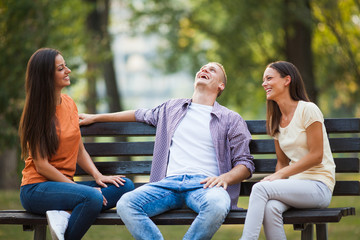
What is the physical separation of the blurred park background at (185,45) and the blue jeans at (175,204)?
2896 mm

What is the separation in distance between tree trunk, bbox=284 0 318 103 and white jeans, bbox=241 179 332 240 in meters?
9.18

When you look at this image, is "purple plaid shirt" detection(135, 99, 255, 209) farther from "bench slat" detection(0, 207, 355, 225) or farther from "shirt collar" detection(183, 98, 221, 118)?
"bench slat" detection(0, 207, 355, 225)

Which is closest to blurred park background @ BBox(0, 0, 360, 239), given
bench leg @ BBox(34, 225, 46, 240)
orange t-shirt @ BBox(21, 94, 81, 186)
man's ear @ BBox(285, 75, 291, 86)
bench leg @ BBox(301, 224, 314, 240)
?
bench leg @ BBox(34, 225, 46, 240)

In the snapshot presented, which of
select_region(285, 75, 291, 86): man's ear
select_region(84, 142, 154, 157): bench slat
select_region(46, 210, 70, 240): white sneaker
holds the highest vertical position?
select_region(285, 75, 291, 86): man's ear

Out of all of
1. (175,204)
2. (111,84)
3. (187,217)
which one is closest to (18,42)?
(111,84)

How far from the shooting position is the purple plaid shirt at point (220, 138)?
470 centimetres

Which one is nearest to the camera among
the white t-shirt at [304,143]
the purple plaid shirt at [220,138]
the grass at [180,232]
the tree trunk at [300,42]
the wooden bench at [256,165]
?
the wooden bench at [256,165]

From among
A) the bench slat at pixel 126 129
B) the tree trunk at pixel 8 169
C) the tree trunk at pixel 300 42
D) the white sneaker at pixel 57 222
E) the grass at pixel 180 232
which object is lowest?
the tree trunk at pixel 8 169

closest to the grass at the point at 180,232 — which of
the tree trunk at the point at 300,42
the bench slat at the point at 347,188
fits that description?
the bench slat at the point at 347,188

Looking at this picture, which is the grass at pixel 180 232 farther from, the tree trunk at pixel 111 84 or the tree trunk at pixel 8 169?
the tree trunk at pixel 111 84

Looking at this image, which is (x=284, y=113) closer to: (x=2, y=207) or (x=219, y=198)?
(x=219, y=198)

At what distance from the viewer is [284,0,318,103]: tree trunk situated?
1328 centimetres

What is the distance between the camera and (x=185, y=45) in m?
18.4

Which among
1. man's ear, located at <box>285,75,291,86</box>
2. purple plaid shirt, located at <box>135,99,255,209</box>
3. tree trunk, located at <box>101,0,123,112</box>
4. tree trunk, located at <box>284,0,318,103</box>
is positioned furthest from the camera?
tree trunk, located at <box>101,0,123,112</box>
